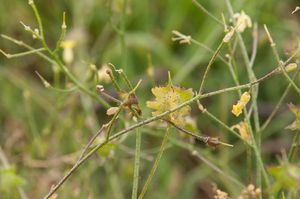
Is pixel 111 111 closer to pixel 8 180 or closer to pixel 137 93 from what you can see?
pixel 8 180

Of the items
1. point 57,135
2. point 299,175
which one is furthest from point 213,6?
point 299,175

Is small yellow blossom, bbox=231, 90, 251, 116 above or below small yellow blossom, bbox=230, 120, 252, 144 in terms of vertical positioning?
above

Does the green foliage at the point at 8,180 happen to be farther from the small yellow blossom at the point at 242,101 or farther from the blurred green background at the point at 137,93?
the small yellow blossom at the point at 242,101

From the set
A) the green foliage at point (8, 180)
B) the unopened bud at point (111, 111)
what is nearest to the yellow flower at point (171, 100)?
the unopened bud at point (111, 111)

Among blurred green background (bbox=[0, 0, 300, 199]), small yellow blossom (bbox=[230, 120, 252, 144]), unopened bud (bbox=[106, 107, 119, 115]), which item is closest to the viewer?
unopened bud (bbox=[106, 107, 119, 115])

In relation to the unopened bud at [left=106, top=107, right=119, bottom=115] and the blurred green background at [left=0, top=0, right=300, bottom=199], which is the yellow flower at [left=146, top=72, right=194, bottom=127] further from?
the blurred green background at [left=0, top=0, right=300, bottom=199]

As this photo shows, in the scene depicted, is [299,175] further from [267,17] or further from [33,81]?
[33,81]

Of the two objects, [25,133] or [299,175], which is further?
[25,133]

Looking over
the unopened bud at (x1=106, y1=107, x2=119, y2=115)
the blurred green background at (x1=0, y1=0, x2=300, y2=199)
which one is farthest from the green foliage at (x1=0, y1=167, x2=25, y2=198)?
the unopened bud at (x1=106, y1=107, x2=119, y2=115)
